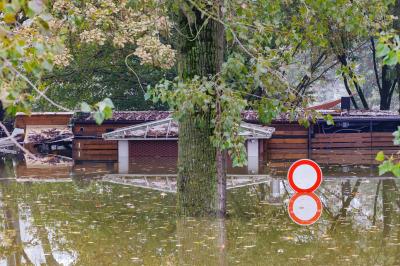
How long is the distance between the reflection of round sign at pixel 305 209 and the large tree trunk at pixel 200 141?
4.27 ft

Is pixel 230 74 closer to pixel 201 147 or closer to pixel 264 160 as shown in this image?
pixel 201 147

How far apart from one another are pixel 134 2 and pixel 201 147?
2.46 metres

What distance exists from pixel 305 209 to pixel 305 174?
235 centimetres

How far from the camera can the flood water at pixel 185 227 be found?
8.84 meters

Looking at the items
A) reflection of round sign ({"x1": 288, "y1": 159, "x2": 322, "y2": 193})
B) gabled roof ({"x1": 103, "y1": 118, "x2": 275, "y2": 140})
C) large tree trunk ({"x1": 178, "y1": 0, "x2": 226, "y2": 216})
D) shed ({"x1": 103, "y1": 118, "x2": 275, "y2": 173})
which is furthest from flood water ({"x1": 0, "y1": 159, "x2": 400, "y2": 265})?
shed ({"x1": 103, "y1": 118, "x2": 275, "y2": 173})

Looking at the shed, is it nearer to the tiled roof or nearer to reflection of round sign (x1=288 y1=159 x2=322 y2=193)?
the tiled roof

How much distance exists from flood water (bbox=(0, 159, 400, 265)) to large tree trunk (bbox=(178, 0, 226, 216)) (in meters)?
0.35

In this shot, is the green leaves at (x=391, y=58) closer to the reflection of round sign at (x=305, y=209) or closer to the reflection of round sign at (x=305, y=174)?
the reflection of round sign at (x=305, y=174)

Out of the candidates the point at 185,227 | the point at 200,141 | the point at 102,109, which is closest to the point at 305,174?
the point at 200,141

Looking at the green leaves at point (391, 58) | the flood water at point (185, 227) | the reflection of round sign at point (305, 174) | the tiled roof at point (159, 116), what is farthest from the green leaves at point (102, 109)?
the tiled roof at point (159, 116)

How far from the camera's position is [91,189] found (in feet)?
53.4

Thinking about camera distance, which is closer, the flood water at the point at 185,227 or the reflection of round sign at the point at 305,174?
the flood water at the point at 185,227

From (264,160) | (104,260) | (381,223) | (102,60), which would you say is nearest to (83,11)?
(104,260)

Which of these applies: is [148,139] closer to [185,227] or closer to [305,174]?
[185,227]
